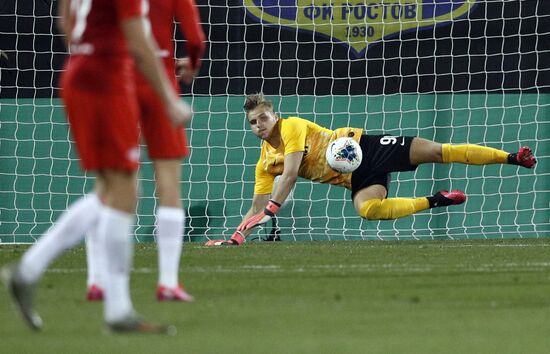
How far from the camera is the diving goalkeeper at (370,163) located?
1112 cm

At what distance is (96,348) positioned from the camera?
4109 mm

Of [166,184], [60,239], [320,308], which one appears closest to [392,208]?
[166,184]

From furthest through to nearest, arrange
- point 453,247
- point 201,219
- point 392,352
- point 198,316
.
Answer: point 201,219, point 453,247, point 198,316, point 392,352

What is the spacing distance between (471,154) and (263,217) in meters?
1.97

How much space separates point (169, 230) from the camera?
5582mm

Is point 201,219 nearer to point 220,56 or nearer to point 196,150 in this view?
point 196,150

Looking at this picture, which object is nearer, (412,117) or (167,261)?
(167,261)

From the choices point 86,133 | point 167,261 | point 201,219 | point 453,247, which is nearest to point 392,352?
point 86,133

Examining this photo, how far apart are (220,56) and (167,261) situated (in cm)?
863

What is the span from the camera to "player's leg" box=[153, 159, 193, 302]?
5.54 metres

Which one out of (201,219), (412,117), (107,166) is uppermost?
(107,166)

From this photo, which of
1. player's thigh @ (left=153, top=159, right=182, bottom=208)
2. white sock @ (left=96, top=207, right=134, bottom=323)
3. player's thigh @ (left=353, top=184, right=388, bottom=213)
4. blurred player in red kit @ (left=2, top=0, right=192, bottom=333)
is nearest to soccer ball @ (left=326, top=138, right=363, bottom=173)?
player's thigh @ (left=353, top=184, right=388, bottom=213)

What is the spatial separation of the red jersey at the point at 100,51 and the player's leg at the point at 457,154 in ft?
22.5

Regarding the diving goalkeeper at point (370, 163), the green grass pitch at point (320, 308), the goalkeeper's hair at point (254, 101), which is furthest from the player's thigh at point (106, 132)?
the diving goalkeeper at point (370, 163)
